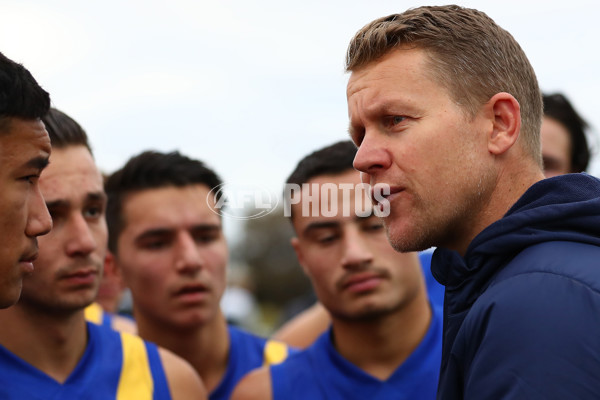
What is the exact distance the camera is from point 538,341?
175cm

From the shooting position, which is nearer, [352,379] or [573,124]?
[352,379]

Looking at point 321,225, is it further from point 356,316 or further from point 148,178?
point 148,178

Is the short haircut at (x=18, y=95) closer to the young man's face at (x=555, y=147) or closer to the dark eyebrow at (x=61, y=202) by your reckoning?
the dark eyebrow at (x=61, y=202)

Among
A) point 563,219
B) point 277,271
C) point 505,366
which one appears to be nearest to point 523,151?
point 563,219

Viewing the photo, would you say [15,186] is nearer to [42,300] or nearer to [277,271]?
[42,300]

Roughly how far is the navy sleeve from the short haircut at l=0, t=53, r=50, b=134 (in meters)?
1.91

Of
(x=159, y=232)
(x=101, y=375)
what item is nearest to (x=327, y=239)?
(x=159, y=232)

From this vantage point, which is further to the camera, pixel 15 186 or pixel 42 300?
pixel 42 300

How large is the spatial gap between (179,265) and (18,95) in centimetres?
211

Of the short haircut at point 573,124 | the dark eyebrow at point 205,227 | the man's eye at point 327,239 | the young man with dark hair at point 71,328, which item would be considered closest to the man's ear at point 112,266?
the dark eyebrow at point 205,227

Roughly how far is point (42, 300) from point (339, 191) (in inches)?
74.2

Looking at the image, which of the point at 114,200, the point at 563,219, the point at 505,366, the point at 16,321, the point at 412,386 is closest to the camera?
the point at 505,366

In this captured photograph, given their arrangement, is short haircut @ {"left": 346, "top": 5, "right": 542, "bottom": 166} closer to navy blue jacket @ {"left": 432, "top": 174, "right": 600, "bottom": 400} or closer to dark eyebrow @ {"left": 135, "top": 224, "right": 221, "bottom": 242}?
navy blue jacket @ {"left": 432, "top": 174, "right": 600, "bottom": 400}

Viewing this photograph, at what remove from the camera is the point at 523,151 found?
8.15ft
